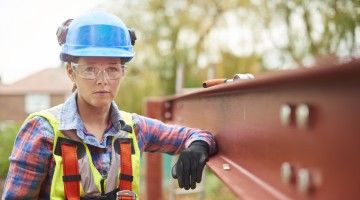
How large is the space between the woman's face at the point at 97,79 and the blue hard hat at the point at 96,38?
5 centimetres

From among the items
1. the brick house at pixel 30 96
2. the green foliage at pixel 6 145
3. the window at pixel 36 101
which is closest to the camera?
the green foliage at pixel 6 145

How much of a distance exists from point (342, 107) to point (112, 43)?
64.5 inches

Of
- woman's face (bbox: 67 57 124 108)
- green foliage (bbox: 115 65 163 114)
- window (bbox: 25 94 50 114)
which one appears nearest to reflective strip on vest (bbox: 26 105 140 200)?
woman's face (bbox: 67 57 124 108)

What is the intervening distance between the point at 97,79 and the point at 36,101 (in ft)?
139

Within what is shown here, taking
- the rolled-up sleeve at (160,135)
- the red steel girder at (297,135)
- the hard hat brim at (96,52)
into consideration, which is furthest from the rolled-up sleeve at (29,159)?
the red steel girder at (297,135)

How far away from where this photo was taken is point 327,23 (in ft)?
34.1

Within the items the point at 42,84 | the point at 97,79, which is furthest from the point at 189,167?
the point at 42,84

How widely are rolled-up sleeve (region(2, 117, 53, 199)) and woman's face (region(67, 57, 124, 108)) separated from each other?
26 centimetres

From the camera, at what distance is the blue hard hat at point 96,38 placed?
8.06 feet

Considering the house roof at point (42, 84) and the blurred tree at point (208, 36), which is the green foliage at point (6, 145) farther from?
the house roof at point (42, 84)

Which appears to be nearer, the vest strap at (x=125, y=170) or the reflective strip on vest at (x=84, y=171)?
the reflective strip on vest at (x=84, y=171)

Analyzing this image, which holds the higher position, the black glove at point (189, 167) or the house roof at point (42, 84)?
the black glove at point (189, 167)

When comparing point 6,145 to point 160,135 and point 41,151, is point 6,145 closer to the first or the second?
point 160,135

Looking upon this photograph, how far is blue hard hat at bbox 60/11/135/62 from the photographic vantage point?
2.46 m
